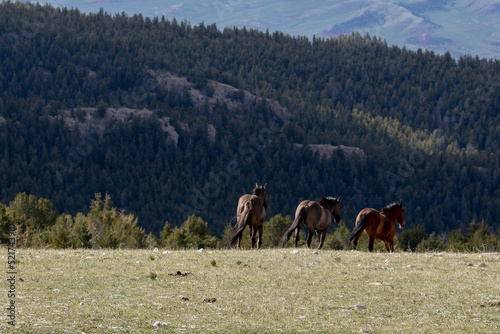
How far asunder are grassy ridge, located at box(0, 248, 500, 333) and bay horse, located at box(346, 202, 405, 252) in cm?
459

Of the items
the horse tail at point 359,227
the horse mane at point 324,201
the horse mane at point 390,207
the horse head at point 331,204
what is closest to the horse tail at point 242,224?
the horse mane at point 324,201

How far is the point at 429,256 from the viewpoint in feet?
73.6

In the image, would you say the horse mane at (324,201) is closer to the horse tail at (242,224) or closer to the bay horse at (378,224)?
the bay horse at (378,224)

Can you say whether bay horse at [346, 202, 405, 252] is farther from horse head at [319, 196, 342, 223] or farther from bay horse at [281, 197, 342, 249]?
horse head at [319, 196, 342, 223]

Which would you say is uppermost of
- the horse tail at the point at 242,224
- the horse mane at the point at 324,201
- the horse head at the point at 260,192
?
the horse head at the point at 260,192

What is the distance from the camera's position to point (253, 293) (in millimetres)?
15469

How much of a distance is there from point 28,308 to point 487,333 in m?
8.72

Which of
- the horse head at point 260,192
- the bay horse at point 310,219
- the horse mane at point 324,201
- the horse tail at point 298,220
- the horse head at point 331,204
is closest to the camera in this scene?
the horse tail at point 298,220

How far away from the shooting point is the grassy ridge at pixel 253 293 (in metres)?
12.7

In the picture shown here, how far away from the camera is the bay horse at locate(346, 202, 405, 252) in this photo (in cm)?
2616

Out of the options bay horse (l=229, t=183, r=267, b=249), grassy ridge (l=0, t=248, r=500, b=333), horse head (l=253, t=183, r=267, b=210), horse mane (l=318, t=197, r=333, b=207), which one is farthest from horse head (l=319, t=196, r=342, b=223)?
grassy ridge (l=0, t=248, r=500, b=333)

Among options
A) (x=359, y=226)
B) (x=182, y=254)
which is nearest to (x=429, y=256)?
(x=359, y=226)

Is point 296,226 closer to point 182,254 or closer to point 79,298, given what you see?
point 182,254

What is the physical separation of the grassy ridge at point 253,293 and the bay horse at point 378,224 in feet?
15.1
